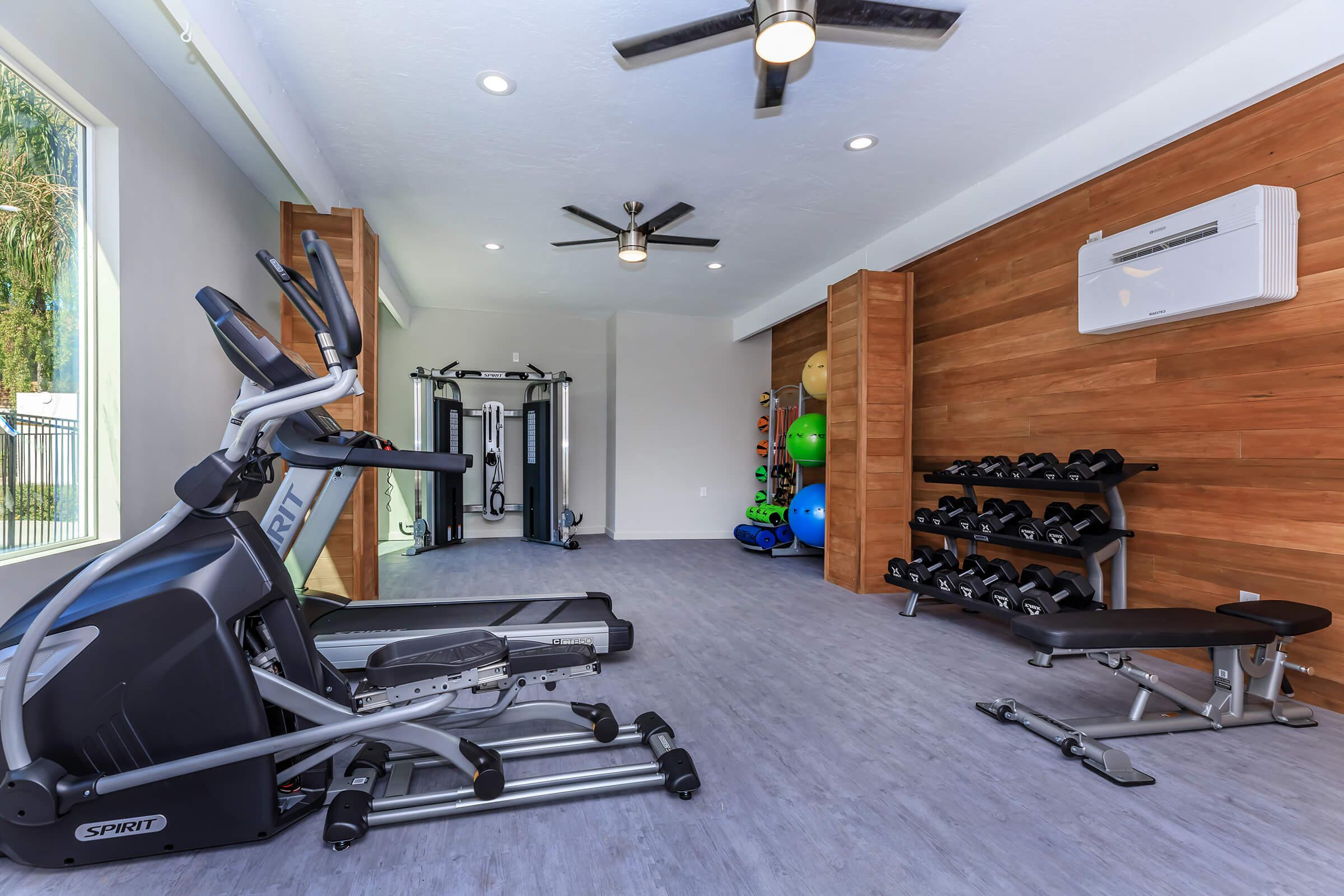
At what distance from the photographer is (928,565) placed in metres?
3.82

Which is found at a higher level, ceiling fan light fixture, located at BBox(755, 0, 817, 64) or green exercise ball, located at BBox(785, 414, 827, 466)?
ceiling fan light fixture, located at BBox(755, 0, 817, 64)

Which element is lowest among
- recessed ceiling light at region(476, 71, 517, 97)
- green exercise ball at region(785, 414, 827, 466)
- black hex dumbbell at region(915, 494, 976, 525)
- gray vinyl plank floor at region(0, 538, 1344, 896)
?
gray vinyl plank floor at region(0, 538, 1344, 896)

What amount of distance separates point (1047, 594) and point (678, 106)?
2928 millimetres

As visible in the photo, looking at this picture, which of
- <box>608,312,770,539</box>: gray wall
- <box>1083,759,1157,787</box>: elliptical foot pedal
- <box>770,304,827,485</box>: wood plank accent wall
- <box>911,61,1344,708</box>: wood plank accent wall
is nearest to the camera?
<box>1083,759,1157,787</box>: elliptical foot pedal

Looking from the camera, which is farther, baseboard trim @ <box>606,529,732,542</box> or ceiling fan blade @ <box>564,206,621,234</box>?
baseboard trim @ <box>606,529,732,542</box>

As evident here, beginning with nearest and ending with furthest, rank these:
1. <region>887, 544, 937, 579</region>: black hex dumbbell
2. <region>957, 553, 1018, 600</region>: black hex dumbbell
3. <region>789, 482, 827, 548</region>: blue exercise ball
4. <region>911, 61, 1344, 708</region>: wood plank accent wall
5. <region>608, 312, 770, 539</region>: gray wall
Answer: <region>911, 61, 1344, 708</region>: wood plank accent wall → <region>957, 553, 1018, 600</region>: black hex dumbbell → <region>887, 544, 937, 579</region>: black hex dumbbell → <region>789, 482, 827, 548</region>: blue exercise ball → <region>608, 312, 770, 539</region>: gray wall

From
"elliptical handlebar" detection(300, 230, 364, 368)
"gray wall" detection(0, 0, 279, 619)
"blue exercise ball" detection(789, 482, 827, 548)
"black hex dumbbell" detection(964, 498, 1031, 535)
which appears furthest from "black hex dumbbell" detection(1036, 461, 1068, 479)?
"gray wall" detection(0, 0, 279, 619)

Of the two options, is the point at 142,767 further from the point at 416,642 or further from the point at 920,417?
the point at 920,417

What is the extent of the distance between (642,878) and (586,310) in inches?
254

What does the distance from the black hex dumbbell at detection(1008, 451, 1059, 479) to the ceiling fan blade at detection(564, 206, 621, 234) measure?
2.82m

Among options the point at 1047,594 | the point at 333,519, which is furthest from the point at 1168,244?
the point at 333,519

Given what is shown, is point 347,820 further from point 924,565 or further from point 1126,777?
point 924,565

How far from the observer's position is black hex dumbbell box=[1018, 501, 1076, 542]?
3.17 metres

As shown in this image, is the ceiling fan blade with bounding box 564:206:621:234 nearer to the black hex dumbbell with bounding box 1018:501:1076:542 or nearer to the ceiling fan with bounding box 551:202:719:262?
the ceiling fan with bounding box 551:202:719:262
